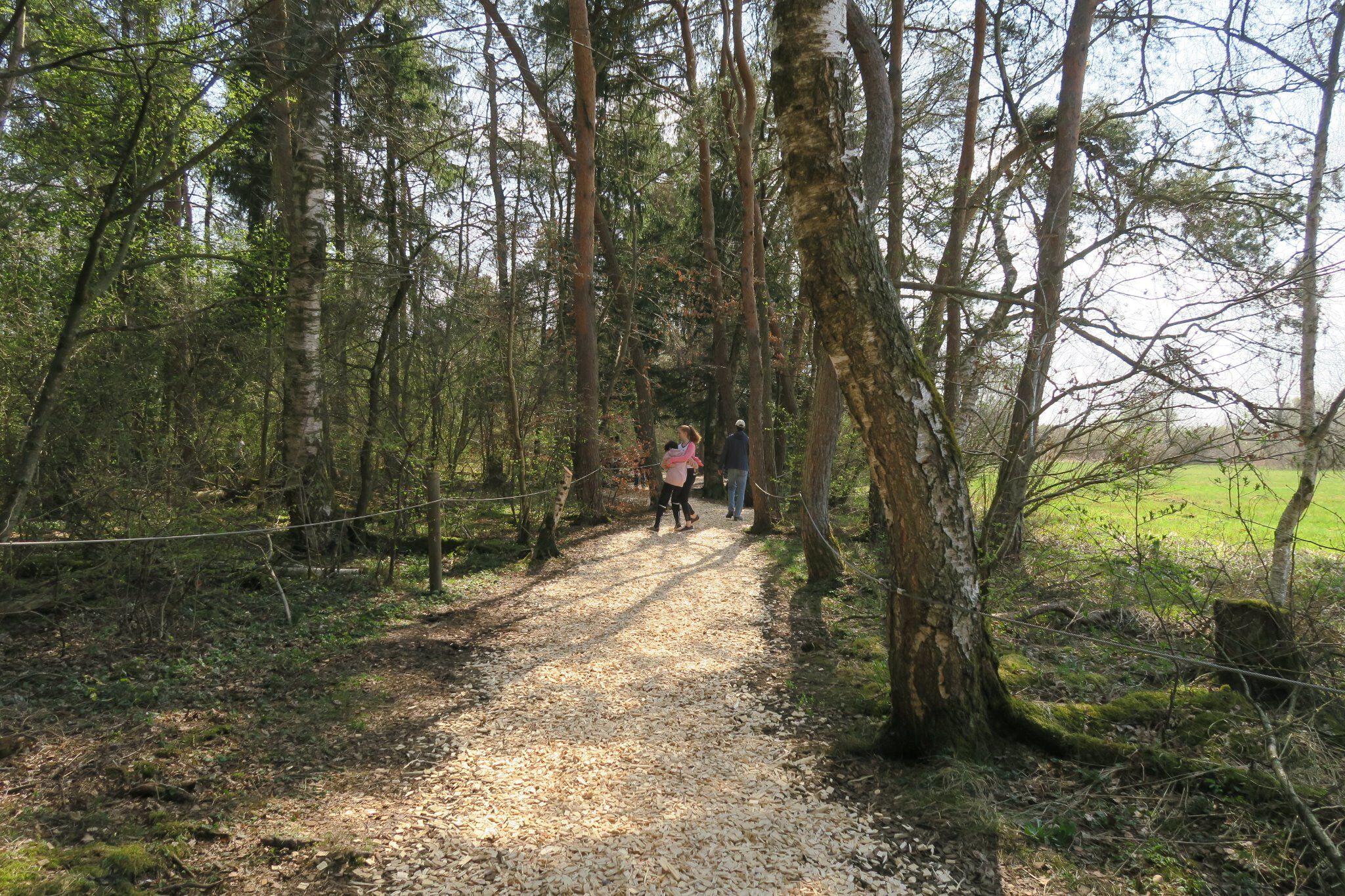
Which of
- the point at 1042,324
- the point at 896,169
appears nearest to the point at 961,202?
the point at 896,169

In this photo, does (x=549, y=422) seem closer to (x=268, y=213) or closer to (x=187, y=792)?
(x=187, y=792)

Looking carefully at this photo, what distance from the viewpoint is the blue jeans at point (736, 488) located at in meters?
12.8

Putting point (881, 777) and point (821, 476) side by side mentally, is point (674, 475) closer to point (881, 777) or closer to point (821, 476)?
point (821, 476)

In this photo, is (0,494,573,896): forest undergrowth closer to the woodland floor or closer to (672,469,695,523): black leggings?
the woodland floor

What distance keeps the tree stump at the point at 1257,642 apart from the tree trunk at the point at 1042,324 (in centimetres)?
123

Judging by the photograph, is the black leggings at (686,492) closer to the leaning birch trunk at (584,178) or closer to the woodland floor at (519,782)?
the leaning birch trunk at (584,178)

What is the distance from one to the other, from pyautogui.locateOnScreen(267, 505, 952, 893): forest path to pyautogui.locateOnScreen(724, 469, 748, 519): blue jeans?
20.9ft

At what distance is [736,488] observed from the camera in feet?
42.5

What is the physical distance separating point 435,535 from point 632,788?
453 cm

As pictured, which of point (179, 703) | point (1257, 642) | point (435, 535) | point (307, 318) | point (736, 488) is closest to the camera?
point (1257, 642)

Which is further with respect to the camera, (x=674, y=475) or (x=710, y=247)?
(x=710, y=247)

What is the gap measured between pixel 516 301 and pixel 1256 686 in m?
8.49

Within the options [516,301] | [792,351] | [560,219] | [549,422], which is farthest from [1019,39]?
[560,219]

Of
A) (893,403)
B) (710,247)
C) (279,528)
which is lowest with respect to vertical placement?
(279,528)
